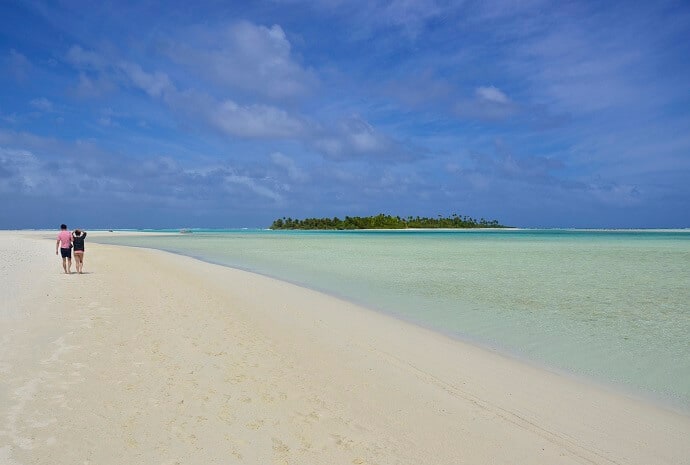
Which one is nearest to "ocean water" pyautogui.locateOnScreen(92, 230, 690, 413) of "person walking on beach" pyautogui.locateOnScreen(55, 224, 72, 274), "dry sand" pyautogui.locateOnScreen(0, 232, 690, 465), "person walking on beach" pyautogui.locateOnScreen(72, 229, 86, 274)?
"dry sand" pyautogui.locateOnScreen(0, 232, 690, 465)

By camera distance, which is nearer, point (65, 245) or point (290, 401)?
point (290, 401)

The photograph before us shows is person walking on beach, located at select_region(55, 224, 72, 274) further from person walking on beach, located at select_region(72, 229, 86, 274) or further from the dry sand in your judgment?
the dry sand

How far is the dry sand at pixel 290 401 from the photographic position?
4.35 metres

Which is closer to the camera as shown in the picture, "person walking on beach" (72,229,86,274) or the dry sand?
the dry sand

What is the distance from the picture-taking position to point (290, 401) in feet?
18.2

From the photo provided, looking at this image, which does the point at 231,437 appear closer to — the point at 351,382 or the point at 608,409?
the point at 351,382

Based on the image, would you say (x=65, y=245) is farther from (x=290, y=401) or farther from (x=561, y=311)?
(x=561, y=311)

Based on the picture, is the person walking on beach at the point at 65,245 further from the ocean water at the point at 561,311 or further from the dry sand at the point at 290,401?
the dry sand at the point at 290,401

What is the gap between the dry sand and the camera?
435 cm

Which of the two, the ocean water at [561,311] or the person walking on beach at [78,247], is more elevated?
the person walking on beach at [78,247]

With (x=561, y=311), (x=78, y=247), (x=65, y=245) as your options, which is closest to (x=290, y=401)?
(x=561, y=311)

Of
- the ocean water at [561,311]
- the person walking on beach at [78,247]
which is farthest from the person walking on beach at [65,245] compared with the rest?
the ocean water at [561,311]

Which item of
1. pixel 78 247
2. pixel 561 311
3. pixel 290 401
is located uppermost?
pixel 78 247

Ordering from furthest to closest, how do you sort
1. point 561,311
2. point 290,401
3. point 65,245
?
point 65,245, point 561,311, point 290,401
